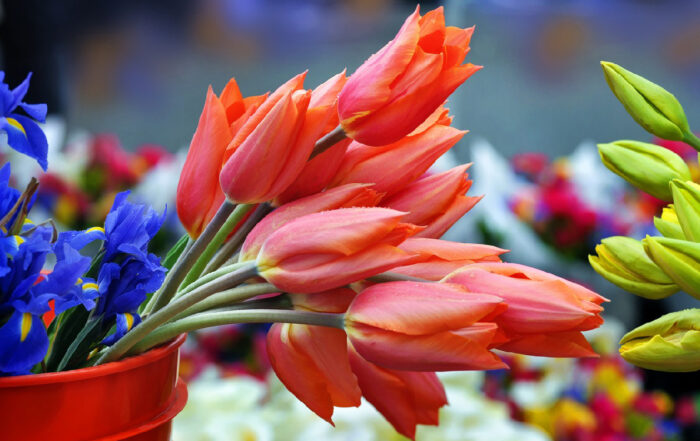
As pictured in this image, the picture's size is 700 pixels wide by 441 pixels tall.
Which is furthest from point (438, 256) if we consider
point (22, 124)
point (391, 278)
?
point (22, 124)

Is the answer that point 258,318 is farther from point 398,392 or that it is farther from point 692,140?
point 692,140

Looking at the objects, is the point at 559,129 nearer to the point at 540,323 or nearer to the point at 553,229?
the point at 553,229

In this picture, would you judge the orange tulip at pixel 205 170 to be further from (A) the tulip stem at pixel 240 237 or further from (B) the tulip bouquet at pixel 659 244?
(B) the tulip bouquet at pixel 659 244

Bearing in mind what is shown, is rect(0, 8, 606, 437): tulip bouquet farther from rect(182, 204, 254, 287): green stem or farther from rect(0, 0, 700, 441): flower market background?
rect(0, 0, 700, 441): flower market background

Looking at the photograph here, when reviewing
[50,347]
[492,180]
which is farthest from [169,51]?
[50,347]

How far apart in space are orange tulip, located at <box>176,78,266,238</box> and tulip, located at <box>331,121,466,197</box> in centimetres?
4

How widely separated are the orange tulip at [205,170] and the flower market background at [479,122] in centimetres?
46

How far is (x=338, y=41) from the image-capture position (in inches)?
73.5

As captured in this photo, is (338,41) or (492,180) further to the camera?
(338,41)

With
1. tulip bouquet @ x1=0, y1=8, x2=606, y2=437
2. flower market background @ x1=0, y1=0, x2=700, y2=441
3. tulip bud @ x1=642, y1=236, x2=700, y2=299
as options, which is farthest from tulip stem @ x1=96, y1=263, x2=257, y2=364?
flower market background @ x1=0, y1=0, x2=700, y2=441

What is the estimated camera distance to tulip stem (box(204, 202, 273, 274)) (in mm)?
233

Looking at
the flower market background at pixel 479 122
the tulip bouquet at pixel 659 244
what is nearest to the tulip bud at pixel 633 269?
the tulip bouquet at pixel 659 244

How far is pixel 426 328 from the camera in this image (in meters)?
0.19

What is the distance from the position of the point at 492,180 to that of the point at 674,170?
918 millimetres
